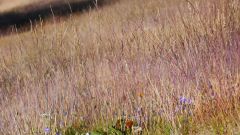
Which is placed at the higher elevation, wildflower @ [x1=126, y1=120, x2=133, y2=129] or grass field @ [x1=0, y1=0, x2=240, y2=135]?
grass field @ [x1=0, y1=0, x2=240, y2=135]

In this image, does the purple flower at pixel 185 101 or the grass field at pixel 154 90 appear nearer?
the grass field at pixel 154 90

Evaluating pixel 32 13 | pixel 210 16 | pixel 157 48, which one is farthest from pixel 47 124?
pixel 32 13

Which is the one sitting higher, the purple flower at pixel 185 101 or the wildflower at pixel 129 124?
the purple flower at pixel 185 101

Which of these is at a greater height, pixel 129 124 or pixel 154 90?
pixel 154 90

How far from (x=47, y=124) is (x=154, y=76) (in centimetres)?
103

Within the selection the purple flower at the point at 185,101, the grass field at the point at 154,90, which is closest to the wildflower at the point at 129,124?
the grass field at the point at 154,90

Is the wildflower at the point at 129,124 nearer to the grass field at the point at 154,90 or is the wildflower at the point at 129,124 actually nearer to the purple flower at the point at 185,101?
the grass field at the point at 154,90

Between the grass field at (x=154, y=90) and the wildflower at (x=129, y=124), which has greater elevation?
the grass field at (x=154, y=90)

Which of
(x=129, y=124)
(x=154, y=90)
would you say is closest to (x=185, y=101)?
(x=154, y=90)

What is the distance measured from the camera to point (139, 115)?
12.1ft

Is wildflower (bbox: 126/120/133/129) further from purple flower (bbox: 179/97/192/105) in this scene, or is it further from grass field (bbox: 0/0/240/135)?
purple flower (bbox: 179/97/192/105)

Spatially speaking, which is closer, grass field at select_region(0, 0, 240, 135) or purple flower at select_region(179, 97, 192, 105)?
grass field at select_region(0, 0, 240, 135)

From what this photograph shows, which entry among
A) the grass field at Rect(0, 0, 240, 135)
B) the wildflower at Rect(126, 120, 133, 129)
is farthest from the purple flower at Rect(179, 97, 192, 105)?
the wildflower at Rect(126, 120, 133, 129)

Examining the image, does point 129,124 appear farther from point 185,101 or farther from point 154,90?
point 185,101
